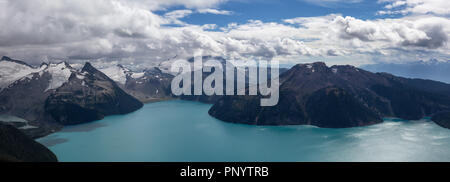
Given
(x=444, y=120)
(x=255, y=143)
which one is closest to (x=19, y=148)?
(x=255, y=143)

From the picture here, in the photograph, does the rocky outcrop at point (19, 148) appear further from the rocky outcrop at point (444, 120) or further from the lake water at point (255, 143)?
the rocky outcrop at point (444, 120)

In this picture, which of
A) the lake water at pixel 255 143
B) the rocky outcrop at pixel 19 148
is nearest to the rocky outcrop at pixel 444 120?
the lake water at pixel 255 143

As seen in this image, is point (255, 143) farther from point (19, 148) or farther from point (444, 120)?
point (444, 120)

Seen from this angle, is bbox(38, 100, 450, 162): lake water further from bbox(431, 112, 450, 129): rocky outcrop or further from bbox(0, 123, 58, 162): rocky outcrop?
bbox(0, 123, 58, 162): rocky outcrop

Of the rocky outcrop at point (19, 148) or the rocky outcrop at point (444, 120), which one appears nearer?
the rocky outcrop at point (19, 148)
